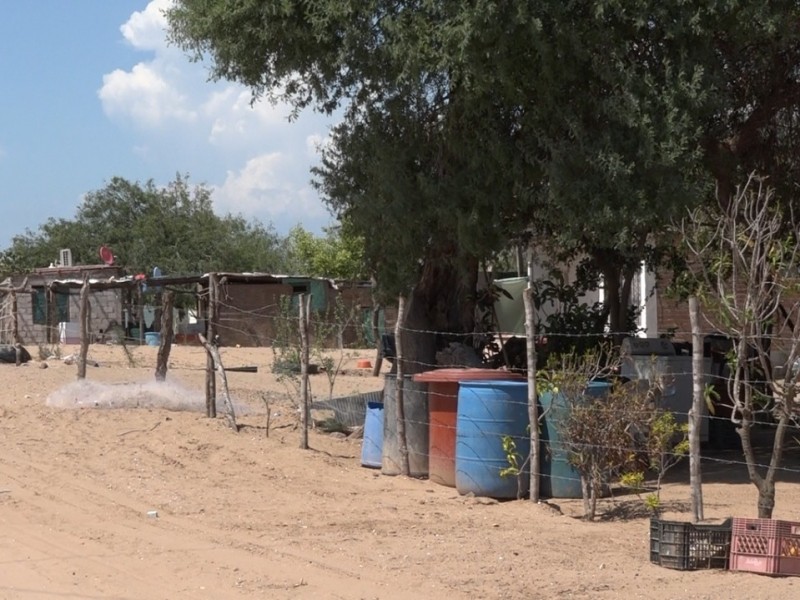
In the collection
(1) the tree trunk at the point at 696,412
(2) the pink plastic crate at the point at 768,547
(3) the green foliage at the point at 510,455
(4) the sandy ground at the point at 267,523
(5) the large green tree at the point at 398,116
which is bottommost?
(4) the sandy ground at the point at 267,523

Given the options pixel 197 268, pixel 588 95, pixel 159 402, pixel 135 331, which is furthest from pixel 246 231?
pixel 588 95

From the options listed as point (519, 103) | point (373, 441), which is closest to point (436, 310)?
point (373, 441)

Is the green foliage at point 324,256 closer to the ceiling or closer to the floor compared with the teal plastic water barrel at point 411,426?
closer to the ceiling

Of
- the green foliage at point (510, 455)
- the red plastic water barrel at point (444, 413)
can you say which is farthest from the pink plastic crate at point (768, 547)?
the red plastic water barrel at point (444, 413)

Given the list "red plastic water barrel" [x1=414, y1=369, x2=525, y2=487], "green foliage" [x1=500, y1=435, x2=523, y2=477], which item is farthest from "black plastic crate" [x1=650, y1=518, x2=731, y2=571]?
"red plastic water barrel" [x1=414, y1=369, x2=525, y2=487]

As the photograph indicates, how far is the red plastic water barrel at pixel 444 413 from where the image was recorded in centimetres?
1015

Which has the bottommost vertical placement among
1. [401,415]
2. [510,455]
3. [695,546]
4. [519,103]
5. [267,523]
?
[267,523]

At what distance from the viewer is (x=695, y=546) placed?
7.13 metres

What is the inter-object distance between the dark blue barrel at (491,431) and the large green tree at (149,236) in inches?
1487

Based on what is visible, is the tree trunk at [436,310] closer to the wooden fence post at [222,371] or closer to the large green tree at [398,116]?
the large green tree at [398,116]

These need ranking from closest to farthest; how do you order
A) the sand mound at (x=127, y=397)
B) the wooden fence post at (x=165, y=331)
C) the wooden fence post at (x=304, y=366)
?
the wooden fence post at (x=304, y=366), the sand mound at (x=127, y=397), the wooden fence post at (x=165, y=331)

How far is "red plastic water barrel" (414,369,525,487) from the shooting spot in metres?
10.1

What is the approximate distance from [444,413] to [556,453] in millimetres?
1321

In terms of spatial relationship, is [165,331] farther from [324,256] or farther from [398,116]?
[324,256]
